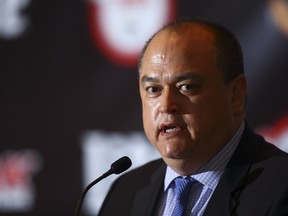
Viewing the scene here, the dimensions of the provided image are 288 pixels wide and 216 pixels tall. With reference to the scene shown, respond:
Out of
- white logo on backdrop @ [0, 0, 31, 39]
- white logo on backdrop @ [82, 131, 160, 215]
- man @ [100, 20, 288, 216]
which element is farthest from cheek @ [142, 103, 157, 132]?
white logo on backdrop @ [0, 0, 31, 39]

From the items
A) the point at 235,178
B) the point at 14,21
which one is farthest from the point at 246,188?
the point at 14,21

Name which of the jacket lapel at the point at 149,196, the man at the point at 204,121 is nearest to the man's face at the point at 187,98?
the man at the point at 204,121

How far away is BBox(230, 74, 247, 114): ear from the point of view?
1.44 m

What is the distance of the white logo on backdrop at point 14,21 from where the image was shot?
2.47m

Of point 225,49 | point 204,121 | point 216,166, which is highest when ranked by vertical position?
point 225,49

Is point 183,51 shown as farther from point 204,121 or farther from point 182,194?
point 182,194

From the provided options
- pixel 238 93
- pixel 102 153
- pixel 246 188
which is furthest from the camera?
pixel 102 153

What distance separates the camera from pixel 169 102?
1360mm

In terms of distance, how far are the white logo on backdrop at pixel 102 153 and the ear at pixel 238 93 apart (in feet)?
3.07

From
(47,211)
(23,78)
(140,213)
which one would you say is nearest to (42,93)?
(23,78)

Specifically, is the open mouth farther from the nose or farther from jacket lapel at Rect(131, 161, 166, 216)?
jacket lapel at Rect(131, 161, 166, 216)

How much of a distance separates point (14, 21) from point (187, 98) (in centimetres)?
127

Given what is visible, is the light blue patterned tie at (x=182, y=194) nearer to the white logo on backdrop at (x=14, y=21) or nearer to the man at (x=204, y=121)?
the man at (x=204, y=121)

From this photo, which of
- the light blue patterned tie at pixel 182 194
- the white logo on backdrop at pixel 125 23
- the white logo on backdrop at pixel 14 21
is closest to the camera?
the light blue patterned tie at pixel 182 194
